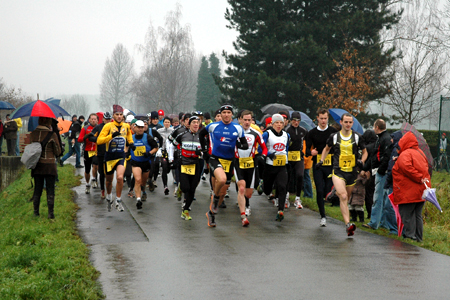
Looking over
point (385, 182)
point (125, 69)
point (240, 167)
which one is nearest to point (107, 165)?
point (240, 167)

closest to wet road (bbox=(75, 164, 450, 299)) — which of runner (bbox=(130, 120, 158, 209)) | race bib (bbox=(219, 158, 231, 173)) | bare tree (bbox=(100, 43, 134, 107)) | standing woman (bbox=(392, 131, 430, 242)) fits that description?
standing woman (bbox=(392, 131, 430, 242))

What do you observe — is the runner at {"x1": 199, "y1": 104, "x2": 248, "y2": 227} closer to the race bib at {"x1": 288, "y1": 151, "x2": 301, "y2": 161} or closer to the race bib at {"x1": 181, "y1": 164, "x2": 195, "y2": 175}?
the race bib at {"x1": 181, "y1": 164, "x2": 195, "y2": 175}

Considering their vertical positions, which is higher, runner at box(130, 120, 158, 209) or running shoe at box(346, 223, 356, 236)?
runner at box(130, 120, 158, 209)

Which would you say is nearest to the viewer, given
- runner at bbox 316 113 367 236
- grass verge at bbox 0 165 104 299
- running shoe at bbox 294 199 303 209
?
grass verge at bbox 0 165 104 299

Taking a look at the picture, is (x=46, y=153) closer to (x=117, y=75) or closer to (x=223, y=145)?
(x=223, y=145)

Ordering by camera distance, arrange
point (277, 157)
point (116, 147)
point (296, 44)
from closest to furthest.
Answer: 1. point (277, 157)
2. point (116, 147)
3. point (296, 44)

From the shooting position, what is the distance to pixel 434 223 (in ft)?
38.9

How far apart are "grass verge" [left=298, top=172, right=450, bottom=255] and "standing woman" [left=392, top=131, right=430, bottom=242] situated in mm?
282

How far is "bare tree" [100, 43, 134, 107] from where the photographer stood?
11588cm


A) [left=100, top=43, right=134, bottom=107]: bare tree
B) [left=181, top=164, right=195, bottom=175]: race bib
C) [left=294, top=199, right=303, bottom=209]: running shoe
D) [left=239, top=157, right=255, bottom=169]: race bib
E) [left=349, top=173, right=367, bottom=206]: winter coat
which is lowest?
[left=294, top=199, right=303, bottom=209]: running shoe

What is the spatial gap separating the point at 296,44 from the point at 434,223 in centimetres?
1906

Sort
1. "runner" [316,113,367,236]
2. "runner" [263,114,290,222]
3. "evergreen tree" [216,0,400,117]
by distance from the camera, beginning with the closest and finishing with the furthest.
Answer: "runner" [316,113,367,236]
"runner" [263,114,290,222]
"evergreen tree" [216,0,400,117]

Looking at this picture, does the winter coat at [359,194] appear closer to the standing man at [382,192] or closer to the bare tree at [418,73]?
the standing man at [382,192]

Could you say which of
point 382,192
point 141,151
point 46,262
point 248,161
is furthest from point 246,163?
point 46,262
